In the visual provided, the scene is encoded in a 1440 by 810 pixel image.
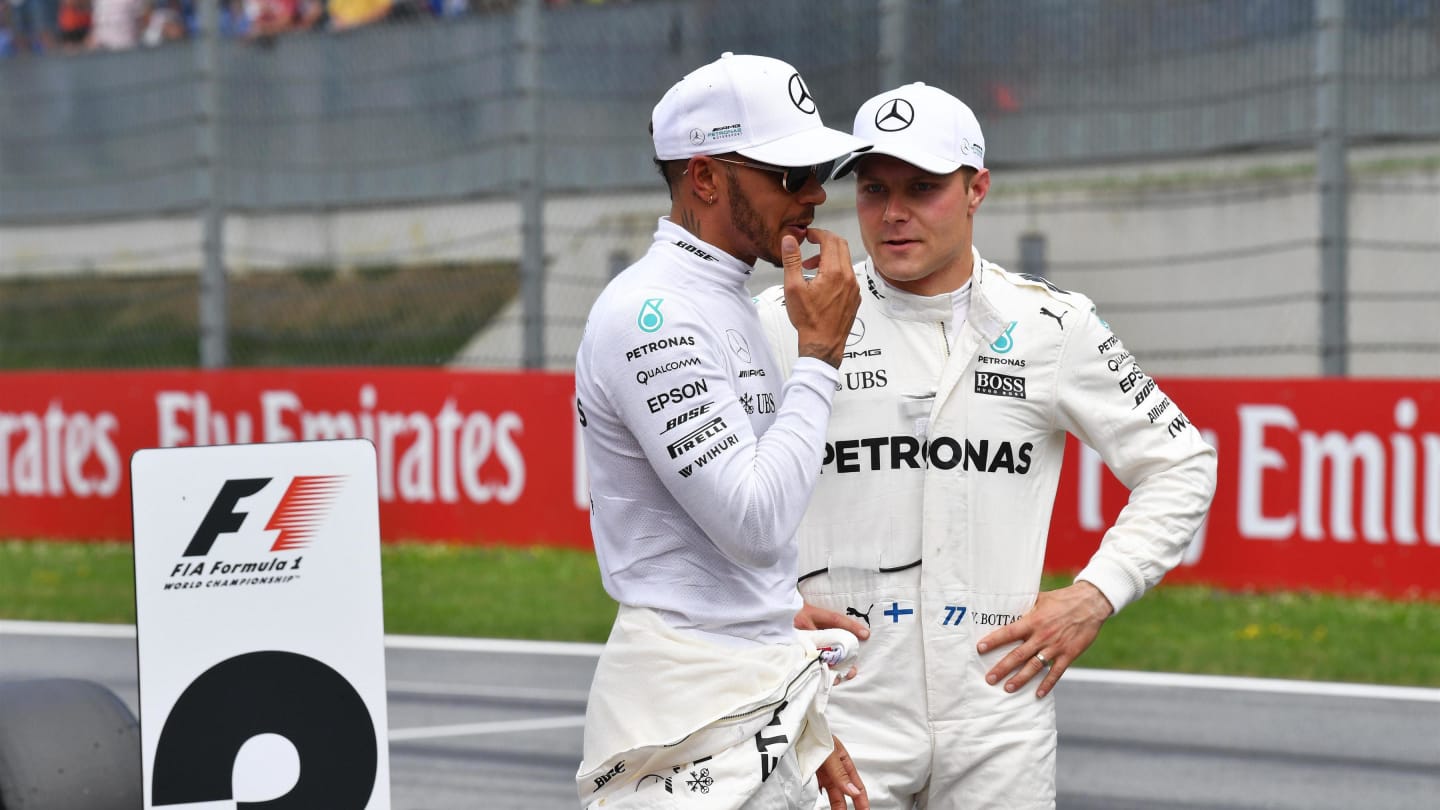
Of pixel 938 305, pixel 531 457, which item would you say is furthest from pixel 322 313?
pixel 938 305

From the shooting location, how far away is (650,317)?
2992mm

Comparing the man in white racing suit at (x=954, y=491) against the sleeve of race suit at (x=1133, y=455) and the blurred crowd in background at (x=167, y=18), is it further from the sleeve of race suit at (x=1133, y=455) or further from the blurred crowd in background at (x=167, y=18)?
the blurred crowd in background at (x=167, y=18)

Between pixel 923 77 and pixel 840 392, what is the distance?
852 cm

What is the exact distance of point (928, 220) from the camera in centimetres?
371

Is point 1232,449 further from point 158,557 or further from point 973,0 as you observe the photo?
point 158,557

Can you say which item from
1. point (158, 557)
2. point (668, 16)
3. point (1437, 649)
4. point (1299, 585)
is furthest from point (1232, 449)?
point (158, 557)

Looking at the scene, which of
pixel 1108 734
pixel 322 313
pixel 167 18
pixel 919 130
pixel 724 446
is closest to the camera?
pixel 724 446

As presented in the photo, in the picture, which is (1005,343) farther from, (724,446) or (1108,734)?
→ (1108,734)

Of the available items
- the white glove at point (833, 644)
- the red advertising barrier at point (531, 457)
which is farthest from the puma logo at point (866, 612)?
the red advertising barrier at point (531, 457)

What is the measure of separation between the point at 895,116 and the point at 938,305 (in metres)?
0.39

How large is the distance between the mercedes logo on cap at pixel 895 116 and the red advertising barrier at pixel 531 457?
272 inches

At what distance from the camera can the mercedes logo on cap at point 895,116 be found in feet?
12.0

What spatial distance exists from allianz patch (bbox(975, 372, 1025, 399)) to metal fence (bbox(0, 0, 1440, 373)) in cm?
725

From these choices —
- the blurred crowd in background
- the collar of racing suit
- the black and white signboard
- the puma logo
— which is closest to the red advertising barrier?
the blurred crowd in background
